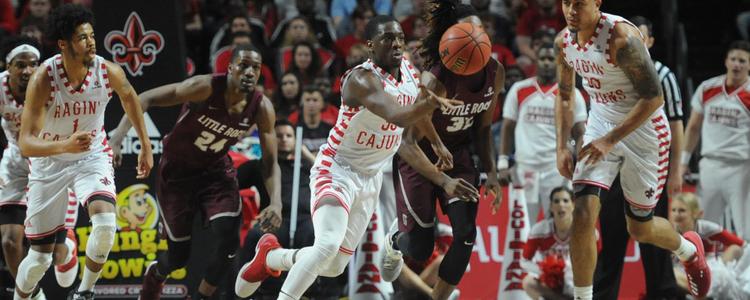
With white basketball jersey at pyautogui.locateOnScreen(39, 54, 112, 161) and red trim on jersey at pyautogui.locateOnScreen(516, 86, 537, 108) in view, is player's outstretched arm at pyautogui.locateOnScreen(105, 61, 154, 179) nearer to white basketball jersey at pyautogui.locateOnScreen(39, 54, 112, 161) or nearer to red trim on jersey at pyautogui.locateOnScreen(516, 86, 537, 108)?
white basketball jersey at pyautogui.locateOnScreen(39, 54, 112, 161)

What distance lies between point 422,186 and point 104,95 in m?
2.33

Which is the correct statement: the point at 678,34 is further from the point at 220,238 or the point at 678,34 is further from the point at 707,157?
the point at 220,238

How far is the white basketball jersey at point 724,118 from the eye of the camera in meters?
11.2

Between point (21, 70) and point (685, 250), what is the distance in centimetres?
519

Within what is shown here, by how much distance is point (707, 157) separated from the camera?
11.4 metres

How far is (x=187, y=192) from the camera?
909cm

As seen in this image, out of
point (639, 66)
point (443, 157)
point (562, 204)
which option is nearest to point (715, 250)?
point (562, 204)

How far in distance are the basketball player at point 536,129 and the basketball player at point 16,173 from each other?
4.13 meters

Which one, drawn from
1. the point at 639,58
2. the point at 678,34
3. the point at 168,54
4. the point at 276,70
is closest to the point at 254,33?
the point at 276,70

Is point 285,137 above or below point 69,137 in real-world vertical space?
below

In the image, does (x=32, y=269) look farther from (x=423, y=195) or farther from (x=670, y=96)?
(x=670, y=96)

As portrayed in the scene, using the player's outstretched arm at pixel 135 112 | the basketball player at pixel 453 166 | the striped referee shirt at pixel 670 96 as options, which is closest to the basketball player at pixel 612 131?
the basketball player at pixel 453 166

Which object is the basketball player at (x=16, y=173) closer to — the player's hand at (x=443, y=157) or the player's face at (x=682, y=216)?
the player's hand at (x=443, y=157)

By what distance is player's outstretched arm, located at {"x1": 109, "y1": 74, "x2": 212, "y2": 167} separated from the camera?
859cm
